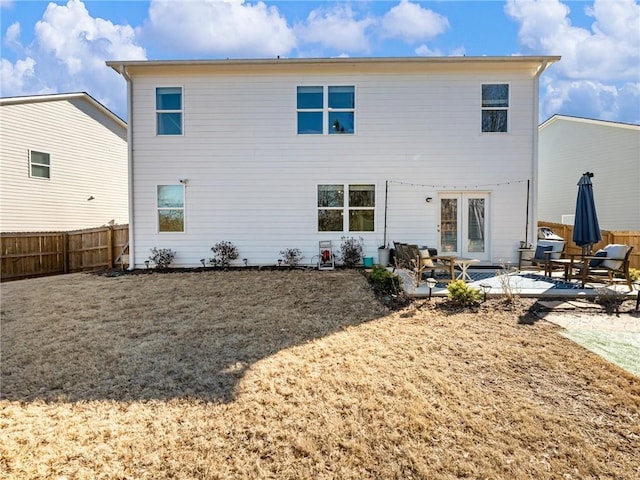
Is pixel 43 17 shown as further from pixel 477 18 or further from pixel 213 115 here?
pixel 477 18

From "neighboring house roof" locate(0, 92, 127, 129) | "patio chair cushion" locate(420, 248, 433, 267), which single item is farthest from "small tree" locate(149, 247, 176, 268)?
"neighboring house roof" locate(0, 92, 127, 129)

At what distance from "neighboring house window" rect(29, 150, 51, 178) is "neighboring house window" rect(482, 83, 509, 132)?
15.2 m

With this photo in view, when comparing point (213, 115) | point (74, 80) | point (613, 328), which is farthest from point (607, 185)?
point (74, 80)

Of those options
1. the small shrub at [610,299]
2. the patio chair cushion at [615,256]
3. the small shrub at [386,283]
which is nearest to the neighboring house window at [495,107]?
the patio chair cushion at [615,256]

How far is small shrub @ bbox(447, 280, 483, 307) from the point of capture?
592 centimetres

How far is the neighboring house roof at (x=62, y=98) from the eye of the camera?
40.4ft

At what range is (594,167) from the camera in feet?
46.8

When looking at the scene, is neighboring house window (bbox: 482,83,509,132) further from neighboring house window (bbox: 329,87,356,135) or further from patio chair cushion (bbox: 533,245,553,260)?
neighboring house window (bbox: 329,87,356,135)

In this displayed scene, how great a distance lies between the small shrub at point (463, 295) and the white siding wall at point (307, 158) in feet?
14.4

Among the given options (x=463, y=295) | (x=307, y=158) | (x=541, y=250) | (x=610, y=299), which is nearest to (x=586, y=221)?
(x=541, y=250)

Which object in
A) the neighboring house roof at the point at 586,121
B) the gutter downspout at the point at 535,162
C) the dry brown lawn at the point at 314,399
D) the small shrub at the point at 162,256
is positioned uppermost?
the neighboring house roof at the point at 586,121

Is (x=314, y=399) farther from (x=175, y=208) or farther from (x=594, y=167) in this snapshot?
(x=594, y=167)

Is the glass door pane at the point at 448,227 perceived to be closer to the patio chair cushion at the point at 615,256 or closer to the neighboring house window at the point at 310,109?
the patio chair cushion at the point at 615,256

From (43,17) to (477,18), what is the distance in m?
13.8
